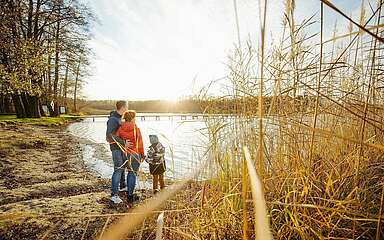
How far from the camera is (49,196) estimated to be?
4398mm

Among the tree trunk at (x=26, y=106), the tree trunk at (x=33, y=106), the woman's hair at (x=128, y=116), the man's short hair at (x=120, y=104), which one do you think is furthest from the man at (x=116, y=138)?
the tree trunk at (x=33, y=106)

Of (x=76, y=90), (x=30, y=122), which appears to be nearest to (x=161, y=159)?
(x=30, y=122)

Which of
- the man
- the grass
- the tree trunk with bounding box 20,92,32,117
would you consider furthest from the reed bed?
the tree trunk with bounding box 20,92,32,117

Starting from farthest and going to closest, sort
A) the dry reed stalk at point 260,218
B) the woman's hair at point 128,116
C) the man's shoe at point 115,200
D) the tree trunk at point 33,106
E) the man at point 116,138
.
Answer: the tree trunk at point 33,106
the man's shoe at point 115,200
the woman's hair at point 128,116
the man at point 116,138
the dry reed stalk at point 260,218

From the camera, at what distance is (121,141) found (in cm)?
381

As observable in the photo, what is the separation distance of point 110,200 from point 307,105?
3.68 metres

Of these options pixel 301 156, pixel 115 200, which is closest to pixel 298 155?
pixel 301 156

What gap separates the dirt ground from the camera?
287 cm

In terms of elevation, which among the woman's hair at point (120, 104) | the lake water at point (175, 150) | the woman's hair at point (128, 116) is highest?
the woman's hair at point (120, 104)

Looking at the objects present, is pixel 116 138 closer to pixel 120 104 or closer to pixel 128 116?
pixel 128 116

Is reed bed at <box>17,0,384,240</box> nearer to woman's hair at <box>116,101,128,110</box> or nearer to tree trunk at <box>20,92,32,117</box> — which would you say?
woman's hair at <box>116,101,128,110</box>

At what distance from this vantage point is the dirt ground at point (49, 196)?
2873 millimetres

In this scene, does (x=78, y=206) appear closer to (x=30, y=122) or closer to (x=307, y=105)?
(x=307, y=105)

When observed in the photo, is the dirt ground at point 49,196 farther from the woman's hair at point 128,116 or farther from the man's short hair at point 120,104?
the man's short hair at point 120,104
